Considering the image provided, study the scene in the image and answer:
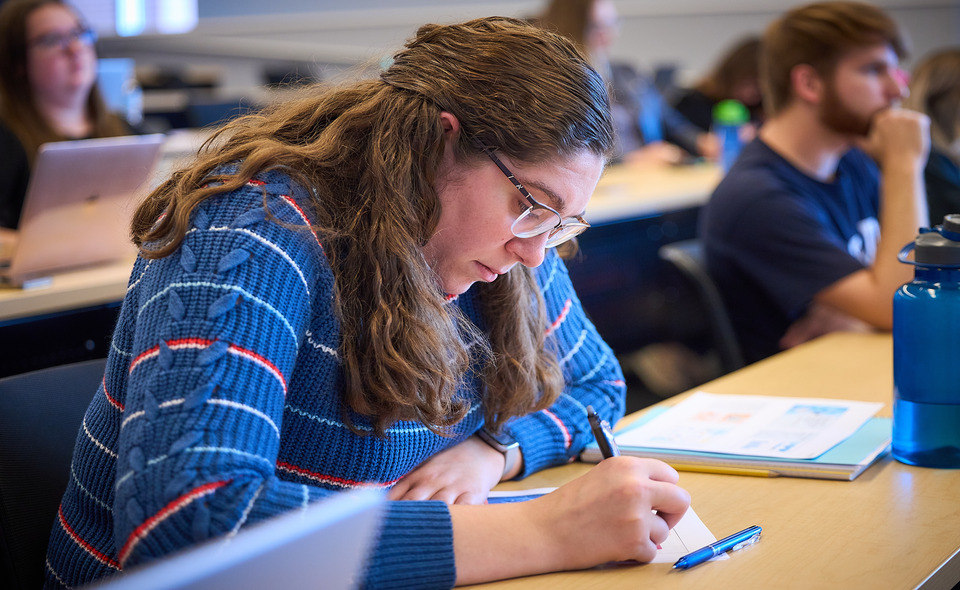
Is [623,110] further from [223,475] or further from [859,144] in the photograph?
[223,475]

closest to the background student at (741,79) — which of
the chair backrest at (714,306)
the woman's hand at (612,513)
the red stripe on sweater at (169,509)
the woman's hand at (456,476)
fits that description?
the chair backrest at (714,306)

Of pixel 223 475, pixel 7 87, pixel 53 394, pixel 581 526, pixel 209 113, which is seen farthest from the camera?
pixel 209 113

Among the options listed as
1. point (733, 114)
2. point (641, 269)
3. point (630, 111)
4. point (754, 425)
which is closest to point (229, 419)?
point (754, 425)

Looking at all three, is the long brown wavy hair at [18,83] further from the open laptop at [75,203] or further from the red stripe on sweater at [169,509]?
the red stripe on sweater at [169,509]

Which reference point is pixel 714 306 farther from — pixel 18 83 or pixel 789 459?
pixel 18 83

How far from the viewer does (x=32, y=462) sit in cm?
99

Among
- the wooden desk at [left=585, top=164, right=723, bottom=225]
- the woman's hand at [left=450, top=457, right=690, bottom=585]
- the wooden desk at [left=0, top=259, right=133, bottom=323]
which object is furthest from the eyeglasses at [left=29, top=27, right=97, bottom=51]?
the woman's hand at [left=450, top=457, right=690, bottom=585]

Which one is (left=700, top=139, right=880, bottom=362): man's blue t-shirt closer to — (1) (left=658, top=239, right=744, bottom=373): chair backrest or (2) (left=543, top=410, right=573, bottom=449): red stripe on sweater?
(1) (left=658, top=239, right=744, bottom=373): chair backrest

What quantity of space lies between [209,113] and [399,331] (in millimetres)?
3864

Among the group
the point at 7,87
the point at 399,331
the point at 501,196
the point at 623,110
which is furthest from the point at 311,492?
the point at 623,110

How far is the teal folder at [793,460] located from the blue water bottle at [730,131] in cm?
254

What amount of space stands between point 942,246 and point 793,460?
0.30 m

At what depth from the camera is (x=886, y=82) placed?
6.66 ft

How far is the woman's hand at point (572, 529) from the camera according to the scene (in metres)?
0.82
